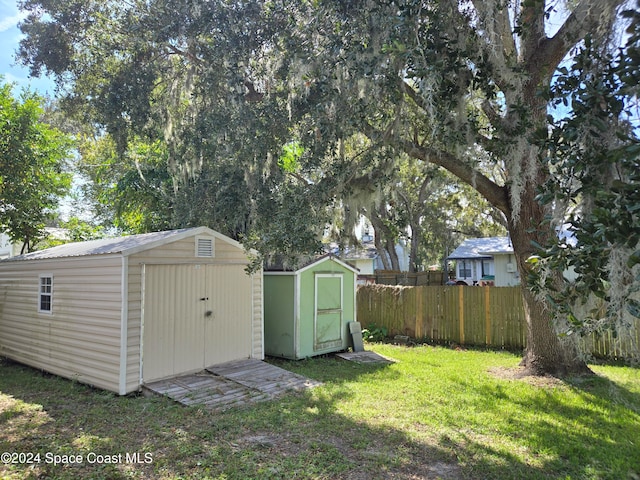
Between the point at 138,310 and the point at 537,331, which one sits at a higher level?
the point at 138,310

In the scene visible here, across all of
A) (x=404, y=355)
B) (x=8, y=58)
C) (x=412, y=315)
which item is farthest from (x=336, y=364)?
(x=8, y=58)

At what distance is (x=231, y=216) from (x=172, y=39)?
2895 millimetres

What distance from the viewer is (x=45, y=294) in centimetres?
705

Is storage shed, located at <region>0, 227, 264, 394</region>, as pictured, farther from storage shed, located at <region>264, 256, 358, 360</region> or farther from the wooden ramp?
storage shed, located at <region>264, 256, 358, 360</region>

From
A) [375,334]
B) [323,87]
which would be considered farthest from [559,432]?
[375,334]

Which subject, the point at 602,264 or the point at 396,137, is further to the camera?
the point at 396,137

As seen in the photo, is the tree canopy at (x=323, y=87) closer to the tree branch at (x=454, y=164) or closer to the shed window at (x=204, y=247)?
the tree branch at (x=454, y=164)

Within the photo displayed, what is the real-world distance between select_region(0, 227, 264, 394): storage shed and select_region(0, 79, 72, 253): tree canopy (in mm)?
2228

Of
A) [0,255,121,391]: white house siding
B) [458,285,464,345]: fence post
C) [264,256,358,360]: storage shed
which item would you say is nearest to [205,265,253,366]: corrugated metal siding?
[264,256,358,360]: storage shed

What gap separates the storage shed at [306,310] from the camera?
7.77m

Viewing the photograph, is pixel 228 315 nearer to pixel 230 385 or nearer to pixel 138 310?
pixel 230 385

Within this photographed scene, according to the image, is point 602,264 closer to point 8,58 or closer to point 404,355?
point 404,355

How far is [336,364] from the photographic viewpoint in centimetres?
754

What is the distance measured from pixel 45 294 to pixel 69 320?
111 cm
